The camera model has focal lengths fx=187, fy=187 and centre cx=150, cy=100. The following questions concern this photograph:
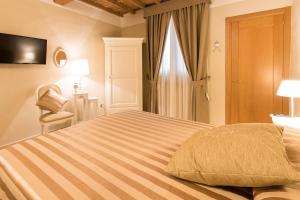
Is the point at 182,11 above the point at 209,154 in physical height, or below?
above

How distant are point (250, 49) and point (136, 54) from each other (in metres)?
2.24

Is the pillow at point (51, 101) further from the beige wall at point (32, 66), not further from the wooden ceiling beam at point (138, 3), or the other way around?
the wooden ceiling beam at point (138, 3)

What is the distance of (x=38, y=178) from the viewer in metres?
0.90

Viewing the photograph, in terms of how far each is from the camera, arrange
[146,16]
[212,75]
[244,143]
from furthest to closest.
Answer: [146,16] < [212,75] < [244,143]

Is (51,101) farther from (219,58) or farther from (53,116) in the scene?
(219,58)

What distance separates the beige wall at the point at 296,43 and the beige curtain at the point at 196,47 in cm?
130

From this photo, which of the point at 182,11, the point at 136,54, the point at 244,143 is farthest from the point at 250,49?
the point at 244,143

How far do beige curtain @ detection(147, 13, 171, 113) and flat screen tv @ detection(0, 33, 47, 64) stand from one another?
2069mm

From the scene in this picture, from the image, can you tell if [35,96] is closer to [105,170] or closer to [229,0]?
[105,170]

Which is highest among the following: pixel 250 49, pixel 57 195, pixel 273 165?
pixel 250 49

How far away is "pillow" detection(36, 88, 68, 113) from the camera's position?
297 cm

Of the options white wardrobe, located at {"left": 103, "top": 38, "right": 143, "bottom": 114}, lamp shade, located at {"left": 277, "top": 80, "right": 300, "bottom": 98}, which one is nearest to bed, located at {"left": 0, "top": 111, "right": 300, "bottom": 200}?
lamp shade, located at {"left": 277, "top": 80, "right": 300, "bottom": 98}

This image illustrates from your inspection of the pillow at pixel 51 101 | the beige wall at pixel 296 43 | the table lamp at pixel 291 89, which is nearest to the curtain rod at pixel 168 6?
the beige wall at pixel 296 43

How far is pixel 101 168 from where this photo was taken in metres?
1.00
